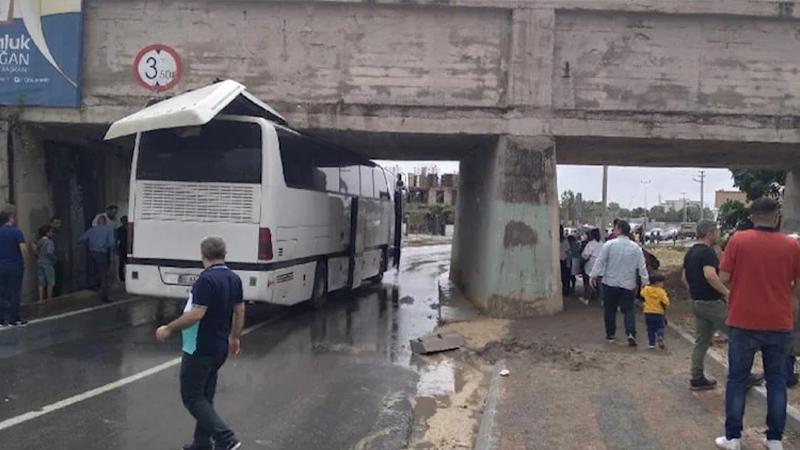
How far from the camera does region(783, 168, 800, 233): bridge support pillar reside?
1577 centimetres

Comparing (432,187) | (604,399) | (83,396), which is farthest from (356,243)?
(432,187)

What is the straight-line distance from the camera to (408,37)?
13.1m

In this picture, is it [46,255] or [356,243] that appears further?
[356,243]

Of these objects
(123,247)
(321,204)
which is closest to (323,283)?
(321,204)

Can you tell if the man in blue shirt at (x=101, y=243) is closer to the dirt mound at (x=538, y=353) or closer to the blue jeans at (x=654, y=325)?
the dirt mound at (x=538, y=353)

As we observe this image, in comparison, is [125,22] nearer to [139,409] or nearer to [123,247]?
[123,247]

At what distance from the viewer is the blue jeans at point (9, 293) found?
10.8 m

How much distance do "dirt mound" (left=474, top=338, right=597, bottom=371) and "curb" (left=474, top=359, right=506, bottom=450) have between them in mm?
969

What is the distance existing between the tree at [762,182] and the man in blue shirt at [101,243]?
1868 centimetres

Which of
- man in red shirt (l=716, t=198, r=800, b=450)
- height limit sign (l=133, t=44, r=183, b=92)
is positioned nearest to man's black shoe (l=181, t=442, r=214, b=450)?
man in red shirt (l=716, t=198, r=800, b=450)

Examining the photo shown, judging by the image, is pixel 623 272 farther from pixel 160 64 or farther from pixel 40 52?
pixel 40 52

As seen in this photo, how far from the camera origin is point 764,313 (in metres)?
5.44

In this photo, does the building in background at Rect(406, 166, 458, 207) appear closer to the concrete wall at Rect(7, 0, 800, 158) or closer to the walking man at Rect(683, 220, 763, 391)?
the concrete wall at Rect(7, 0, 800, 158)

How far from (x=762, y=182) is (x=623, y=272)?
15838 mm
